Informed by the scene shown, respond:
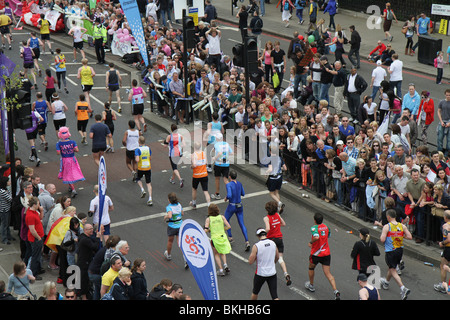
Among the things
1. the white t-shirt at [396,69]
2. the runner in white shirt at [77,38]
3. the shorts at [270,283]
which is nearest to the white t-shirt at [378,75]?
the white t-shirt at [396,69]

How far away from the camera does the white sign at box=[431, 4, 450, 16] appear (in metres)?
31.4

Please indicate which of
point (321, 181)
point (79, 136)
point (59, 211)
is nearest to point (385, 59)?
point (321, 181)

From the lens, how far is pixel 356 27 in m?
34.6

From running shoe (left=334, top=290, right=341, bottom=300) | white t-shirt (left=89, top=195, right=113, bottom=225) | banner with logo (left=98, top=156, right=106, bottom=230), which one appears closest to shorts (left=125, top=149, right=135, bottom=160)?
white t-shirt (left=89, top=195, right=113, bottom=225)

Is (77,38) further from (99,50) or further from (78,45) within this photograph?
(99,50)

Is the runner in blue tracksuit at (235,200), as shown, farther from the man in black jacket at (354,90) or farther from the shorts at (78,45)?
the shorts at (78,45)

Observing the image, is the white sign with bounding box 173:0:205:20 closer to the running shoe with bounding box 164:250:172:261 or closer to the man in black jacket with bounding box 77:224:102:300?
the running shoe with bounding box 164:250:172:261

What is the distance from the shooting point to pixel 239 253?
15359mm

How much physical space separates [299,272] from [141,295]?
158 inches

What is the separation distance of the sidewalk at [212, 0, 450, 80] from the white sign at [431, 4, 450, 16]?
Result: 0.99m

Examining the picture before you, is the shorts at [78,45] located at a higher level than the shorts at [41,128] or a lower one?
higher

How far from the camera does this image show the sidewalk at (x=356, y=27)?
2922 centimetres

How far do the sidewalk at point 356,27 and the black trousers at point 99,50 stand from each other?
25.3ft

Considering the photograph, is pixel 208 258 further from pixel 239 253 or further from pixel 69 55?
pixel 69 55
